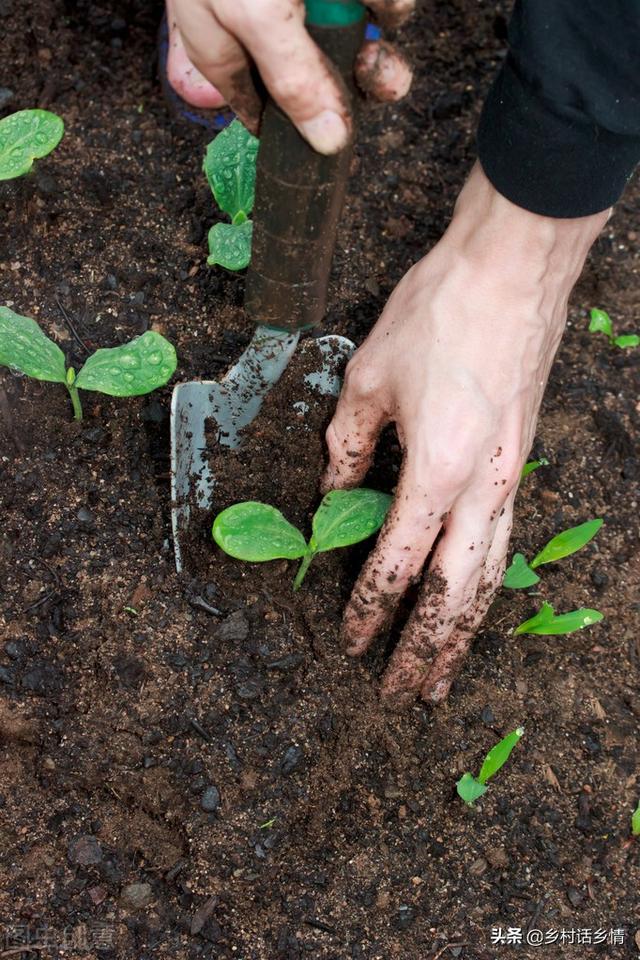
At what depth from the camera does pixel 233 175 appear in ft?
5.59

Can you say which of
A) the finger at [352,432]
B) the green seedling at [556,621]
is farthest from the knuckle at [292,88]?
the green seedling at [556,621]

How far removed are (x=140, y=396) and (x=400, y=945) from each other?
3.11ft

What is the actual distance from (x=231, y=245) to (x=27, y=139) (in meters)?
0.41

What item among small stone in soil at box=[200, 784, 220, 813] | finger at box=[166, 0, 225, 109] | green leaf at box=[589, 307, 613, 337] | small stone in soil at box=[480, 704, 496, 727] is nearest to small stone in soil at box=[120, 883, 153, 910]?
small stone in soil at box=[200, 784, 220, 813]

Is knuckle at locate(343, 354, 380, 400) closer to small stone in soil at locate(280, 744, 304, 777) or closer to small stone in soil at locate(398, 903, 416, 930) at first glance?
small stone in soil at locate(280, 744, 304, 777)

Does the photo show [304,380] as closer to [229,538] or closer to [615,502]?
[229,538]

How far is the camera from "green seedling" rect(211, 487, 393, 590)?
1.39 metres

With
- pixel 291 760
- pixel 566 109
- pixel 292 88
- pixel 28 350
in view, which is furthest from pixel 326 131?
pixel 291 760

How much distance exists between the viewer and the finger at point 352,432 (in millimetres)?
1474

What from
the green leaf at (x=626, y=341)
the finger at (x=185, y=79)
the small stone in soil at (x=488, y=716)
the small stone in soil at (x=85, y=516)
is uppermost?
the finger at (x=185, y=79)

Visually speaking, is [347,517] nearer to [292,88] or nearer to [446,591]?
[446,591]

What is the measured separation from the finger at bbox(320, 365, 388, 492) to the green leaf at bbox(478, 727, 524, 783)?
0.45 m

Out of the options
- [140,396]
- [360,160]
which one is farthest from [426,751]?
[360,160]

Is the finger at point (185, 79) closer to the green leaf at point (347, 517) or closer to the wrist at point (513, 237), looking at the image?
the wrist at point (513, 237)
